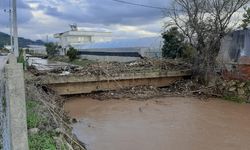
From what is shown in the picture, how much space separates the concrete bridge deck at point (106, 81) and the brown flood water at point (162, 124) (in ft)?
2.63

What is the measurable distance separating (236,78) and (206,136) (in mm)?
9092

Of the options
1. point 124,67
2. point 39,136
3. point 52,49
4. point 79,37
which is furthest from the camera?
point 79,37

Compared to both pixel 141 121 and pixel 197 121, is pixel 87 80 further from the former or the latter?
pixel 197 121

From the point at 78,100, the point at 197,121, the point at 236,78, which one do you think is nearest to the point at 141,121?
the point at 197,121

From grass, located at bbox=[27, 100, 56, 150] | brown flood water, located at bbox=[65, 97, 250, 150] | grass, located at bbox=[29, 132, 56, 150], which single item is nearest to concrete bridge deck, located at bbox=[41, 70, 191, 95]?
brown flood water, located at bbox=[65, 97, 250, 150]

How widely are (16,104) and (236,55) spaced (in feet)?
63.3

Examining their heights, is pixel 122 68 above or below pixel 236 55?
below

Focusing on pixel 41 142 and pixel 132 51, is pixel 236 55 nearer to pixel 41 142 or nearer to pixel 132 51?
pixel 132 51

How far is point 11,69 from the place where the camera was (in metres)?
2.86

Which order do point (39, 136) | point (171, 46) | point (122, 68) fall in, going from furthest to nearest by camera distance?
point (171, 46)
point (122, 68)
point (39, 136)

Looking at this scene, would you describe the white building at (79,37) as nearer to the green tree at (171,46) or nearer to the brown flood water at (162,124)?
the green tree at (171,46)

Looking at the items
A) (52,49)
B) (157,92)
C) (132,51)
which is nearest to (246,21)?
(157,92)

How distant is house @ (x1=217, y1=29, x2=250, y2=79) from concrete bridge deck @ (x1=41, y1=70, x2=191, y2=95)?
249 centimetres

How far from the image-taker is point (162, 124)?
12609mm
